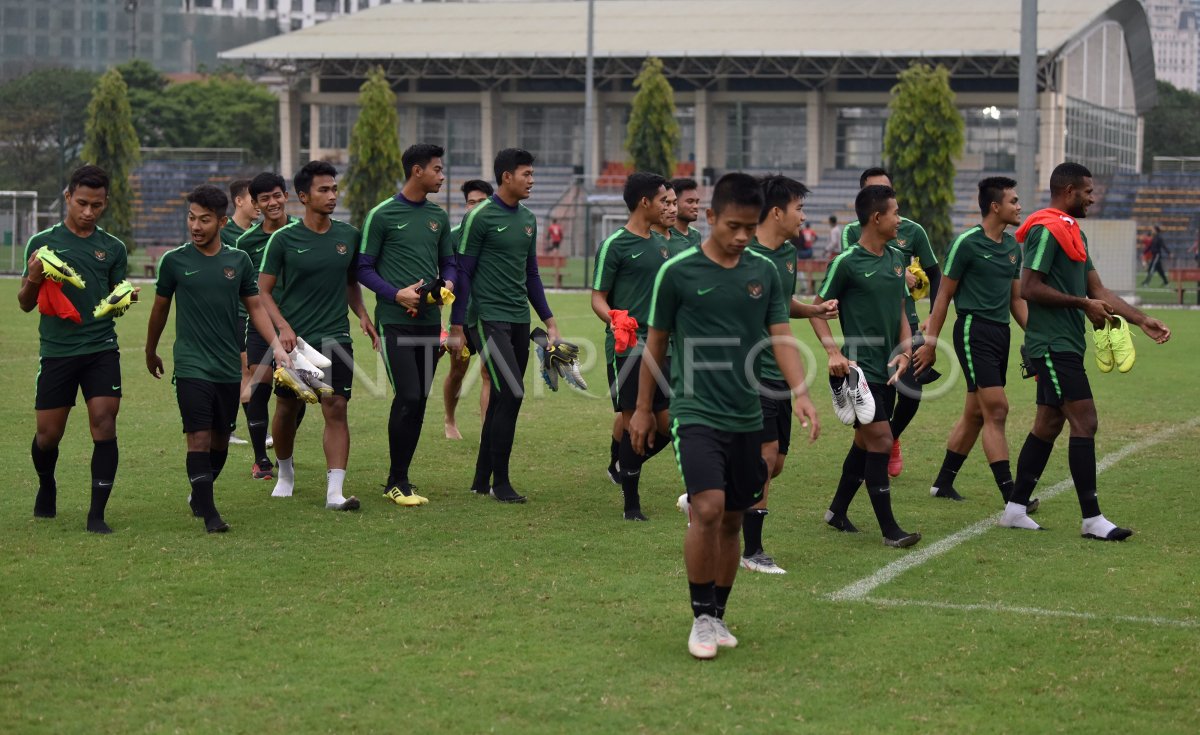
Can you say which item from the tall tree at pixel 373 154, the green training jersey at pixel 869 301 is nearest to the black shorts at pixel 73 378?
the green training jersey at pixel 869 301

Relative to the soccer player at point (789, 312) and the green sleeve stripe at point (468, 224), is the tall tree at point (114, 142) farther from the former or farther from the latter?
the soccer player at point (789, 312)

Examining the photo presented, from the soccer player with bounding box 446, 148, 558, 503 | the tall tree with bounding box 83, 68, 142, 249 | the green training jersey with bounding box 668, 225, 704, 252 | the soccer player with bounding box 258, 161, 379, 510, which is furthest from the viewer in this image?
the tall tree with bounding box 83, 68, 142, 249

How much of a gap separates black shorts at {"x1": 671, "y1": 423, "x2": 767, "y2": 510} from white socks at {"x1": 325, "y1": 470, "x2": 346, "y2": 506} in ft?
11.8

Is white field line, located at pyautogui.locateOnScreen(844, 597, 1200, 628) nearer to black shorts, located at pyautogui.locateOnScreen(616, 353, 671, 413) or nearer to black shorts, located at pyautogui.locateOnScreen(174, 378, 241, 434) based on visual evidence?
black shorts, located at pyautogui.locateOnScreen(616, 353, 671, 413)

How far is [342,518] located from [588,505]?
1.58 meters

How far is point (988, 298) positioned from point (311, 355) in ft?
13.6

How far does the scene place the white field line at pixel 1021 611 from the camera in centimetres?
680

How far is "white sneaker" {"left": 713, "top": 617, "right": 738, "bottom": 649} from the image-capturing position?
20.7 feet

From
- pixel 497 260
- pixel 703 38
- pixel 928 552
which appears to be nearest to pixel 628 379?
pixel 497 260

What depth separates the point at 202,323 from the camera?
343 inches

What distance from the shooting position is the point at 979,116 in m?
59.8

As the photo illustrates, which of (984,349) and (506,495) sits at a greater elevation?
(984,349)

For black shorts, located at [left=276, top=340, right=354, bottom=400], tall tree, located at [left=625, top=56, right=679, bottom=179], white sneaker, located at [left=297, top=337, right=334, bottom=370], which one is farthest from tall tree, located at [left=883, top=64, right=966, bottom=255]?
white sneaker, located at [left=297, top=337, right=334, bottom=370]

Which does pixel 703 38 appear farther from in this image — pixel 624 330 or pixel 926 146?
pixel 624 330
